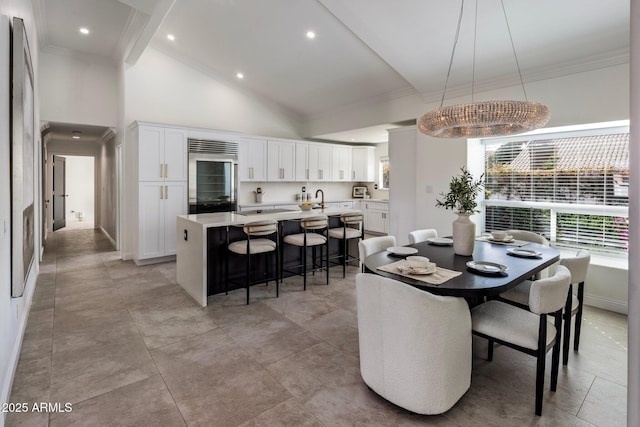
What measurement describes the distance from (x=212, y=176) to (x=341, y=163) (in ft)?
11.4

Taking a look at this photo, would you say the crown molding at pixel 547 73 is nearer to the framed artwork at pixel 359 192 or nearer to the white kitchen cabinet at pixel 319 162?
the white kitchen cabinet at pixel 319 162

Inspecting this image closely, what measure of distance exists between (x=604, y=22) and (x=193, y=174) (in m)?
5.52

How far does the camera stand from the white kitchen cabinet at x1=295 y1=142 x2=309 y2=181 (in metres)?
7.47

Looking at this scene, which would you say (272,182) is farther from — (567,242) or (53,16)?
(567,242)

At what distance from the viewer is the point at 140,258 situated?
17.1 feet

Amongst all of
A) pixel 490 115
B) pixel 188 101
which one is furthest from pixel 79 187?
pixel 490 115

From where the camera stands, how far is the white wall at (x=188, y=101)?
5691mm

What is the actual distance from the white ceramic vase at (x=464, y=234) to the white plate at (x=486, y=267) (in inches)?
10.9

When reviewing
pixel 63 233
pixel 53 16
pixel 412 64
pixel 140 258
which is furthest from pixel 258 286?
pixel 63 233

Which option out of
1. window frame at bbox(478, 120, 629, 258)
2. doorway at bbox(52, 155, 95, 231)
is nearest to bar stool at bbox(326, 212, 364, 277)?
window frame at bbox(478, 120, 629, 258)

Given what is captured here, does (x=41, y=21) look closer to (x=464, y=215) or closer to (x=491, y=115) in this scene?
(x=491, y=115)

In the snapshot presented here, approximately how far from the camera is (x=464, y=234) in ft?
8.90

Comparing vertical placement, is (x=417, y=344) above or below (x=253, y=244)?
below

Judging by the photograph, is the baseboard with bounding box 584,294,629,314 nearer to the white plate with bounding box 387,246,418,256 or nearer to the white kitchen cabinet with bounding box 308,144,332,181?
the white plate with bounding box 387,246,418,256
